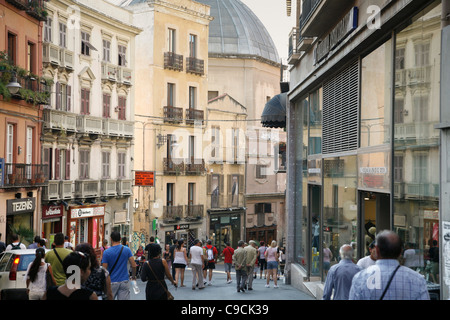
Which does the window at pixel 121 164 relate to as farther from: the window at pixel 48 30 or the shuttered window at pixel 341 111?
the shuttered window at pixel 341 111

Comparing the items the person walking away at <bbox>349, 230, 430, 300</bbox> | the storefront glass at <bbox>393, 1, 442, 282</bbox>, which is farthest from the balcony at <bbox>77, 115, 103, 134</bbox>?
the person walking away at <bbox>349, 230, 430, 300</bbox>

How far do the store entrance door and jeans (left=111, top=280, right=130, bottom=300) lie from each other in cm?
459

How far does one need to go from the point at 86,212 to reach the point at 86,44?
8541 millimetres

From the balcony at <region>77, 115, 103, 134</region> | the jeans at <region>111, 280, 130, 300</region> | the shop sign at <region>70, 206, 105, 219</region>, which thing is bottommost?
the shop sign at <region>70, 206, 105, 219</region>

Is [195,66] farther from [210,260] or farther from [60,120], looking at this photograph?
[210,260]

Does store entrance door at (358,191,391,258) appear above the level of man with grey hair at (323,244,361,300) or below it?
above

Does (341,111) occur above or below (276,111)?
below

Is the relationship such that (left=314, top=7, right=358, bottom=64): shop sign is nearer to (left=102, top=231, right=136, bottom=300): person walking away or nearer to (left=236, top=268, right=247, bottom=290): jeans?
(left=236, top=268, right=247, bottom=290): jeans

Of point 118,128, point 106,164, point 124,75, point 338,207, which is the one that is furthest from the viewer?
point 124,75

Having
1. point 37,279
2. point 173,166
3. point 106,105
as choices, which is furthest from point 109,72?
point 37,279

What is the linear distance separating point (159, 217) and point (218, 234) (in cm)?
751

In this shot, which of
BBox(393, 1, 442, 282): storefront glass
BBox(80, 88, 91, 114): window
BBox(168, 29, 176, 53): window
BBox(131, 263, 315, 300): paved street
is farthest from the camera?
BBox(168, 29, 176, 53): window

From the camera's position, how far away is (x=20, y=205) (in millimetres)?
29750

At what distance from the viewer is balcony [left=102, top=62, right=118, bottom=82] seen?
39.2 metres
